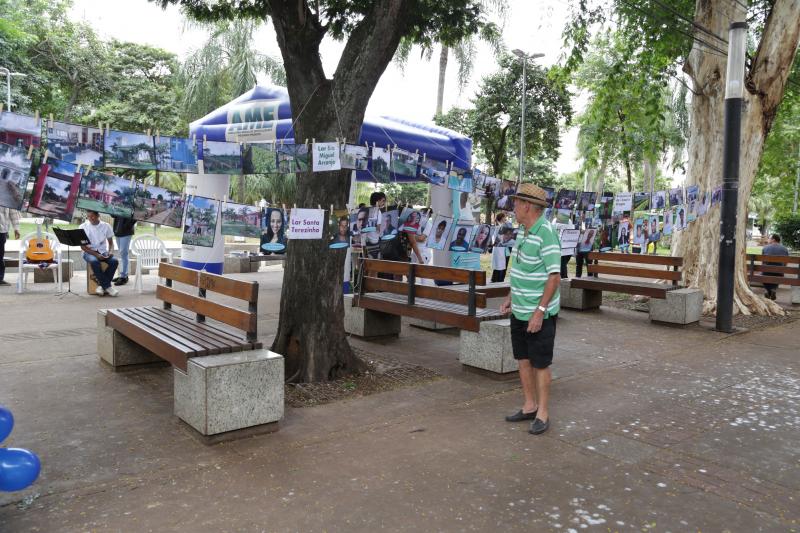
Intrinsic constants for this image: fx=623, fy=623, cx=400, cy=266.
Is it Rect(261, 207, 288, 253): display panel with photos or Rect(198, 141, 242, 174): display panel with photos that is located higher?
Rect(198, 141, 242, 174): display panel with photos

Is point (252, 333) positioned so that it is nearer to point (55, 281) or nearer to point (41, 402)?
point (41, 402)

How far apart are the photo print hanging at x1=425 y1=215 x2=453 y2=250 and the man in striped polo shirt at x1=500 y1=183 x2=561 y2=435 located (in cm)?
274

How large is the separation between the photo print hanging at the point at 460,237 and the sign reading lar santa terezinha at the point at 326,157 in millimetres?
2482

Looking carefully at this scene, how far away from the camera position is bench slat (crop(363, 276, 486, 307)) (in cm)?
635

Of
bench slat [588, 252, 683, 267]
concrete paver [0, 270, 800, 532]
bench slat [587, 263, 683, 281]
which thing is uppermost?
bench slat [588, 252, 683, 267]

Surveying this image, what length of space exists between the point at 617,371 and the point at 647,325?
10.6 feet

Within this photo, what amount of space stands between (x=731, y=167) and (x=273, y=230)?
6.65 meters

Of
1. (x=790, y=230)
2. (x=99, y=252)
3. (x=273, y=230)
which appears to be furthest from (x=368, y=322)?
(x=790, y=230)

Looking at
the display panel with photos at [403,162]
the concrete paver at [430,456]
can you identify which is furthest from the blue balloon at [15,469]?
the display panel with photos at [403,162]

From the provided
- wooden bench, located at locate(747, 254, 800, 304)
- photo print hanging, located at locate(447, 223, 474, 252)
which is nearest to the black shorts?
photo print hanging, located at locate(447, 223, 474, 252)

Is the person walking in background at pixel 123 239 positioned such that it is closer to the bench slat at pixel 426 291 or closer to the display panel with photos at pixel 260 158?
the bench slat at pixel 426 291

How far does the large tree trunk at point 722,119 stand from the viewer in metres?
10.3

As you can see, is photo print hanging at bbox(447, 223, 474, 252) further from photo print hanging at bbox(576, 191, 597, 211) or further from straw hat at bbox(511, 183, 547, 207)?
straw hat at bbox(511, 183, 547, 207)

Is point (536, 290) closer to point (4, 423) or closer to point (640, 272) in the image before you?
point (4, 423)
